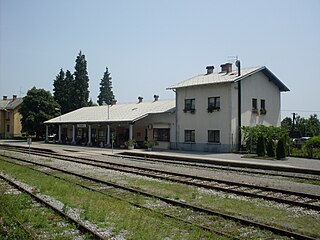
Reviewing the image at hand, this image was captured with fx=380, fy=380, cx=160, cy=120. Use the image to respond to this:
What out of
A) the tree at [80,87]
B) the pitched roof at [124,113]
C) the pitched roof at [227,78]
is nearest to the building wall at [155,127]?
the pitched roof at [124,113]

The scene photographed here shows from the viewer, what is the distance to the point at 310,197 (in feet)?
35.9

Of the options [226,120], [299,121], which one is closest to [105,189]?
[226,120]

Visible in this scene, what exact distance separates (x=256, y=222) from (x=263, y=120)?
28932mm

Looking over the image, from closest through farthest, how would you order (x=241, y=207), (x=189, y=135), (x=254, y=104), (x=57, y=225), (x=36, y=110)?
1. (x=57, y=225)
2. (x=241, y=207)
3. (x=254, y=104)
4. (x=189, y=135)
5. (x=36, y=110)

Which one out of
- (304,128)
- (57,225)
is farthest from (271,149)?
(304,128)

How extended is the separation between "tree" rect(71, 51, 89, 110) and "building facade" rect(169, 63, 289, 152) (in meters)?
34.9

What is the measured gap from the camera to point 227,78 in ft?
109

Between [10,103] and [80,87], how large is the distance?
19.1 meters

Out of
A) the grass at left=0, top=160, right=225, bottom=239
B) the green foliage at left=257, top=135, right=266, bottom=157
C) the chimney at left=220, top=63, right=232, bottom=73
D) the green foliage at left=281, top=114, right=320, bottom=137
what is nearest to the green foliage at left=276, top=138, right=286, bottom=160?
the green foliage at left=257, top=135, right=266, bottom=157

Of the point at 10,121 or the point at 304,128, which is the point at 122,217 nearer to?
the point at 304,128

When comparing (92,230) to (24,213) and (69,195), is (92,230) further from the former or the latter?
(69,195)

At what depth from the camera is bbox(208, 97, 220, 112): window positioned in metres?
33.3

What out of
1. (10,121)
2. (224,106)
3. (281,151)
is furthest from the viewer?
(10,121)

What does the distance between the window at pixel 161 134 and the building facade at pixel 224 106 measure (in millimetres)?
1546
